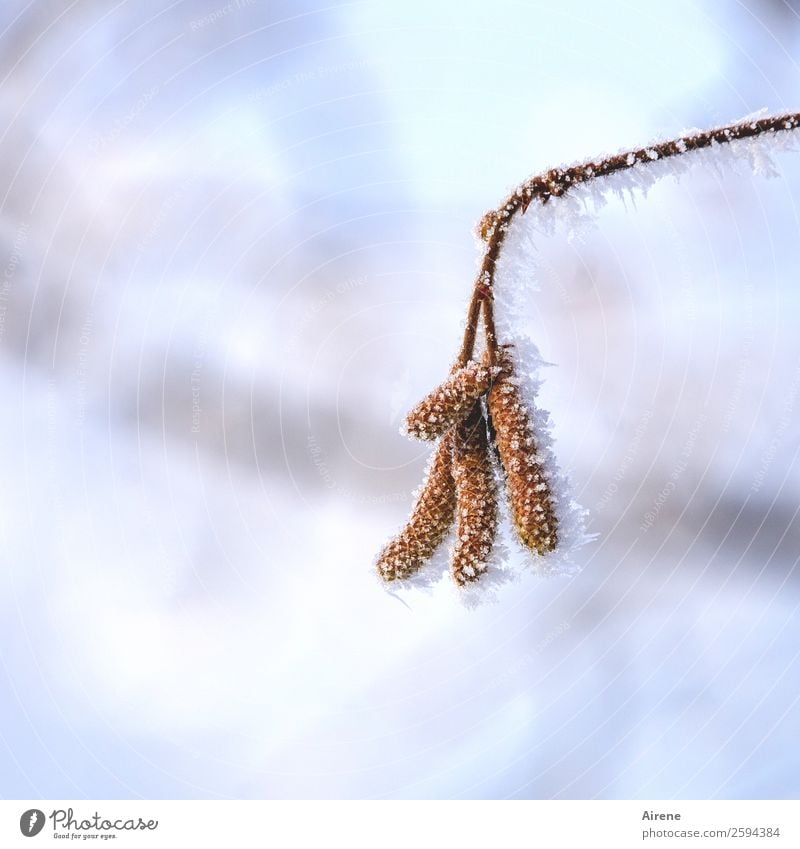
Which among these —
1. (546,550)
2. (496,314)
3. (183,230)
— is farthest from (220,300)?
(546,550)

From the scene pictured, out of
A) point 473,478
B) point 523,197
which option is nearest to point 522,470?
point 473,478
